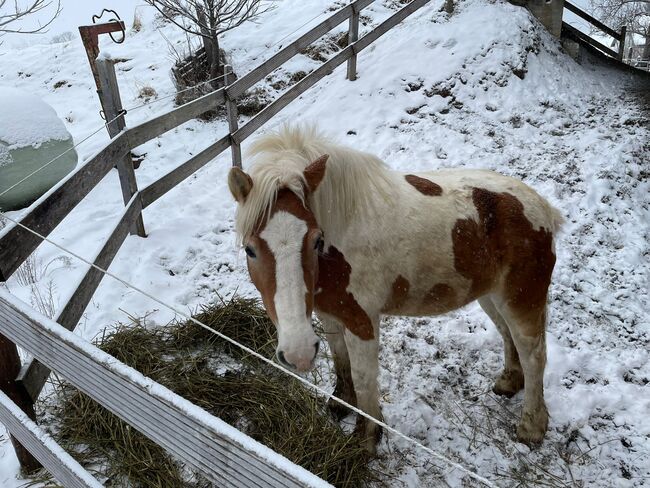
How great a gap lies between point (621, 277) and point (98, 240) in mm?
5409

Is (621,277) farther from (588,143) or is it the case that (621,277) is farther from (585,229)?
(588,143)

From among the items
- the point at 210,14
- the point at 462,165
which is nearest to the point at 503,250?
the point at 462,165

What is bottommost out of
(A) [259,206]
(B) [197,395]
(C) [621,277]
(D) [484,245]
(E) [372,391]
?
(C) [621,277]

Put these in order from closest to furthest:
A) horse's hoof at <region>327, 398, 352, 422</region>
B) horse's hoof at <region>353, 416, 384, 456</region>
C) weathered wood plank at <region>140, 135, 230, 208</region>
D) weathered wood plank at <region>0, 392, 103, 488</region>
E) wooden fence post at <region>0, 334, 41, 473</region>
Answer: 1. weathered wood plank at <region>0, 392, 103, 488</region>
2. wooden fence post at <region>0, 334, 41, 473</region>
3. horse's hoof at <region>353, 416, 384, 456</region>
4. horse's hoof at <region>327, 398, 352, 422</region>
5. weathered wood plank at <region>140, 135, 230, 208</region>

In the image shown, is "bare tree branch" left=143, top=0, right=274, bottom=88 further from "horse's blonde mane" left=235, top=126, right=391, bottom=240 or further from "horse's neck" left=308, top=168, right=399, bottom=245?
"horse's neck" left=308, top=168, right=399, bottom=245

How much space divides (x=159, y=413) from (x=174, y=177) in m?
4.40

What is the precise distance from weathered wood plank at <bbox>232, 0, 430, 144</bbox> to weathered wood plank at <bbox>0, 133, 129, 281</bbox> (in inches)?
86.2

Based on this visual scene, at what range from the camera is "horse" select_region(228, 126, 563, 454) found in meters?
2.04

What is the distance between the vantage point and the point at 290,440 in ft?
9.23

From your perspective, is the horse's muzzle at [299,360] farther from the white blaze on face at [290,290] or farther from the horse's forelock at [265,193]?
the horse's forelock at [265,193]

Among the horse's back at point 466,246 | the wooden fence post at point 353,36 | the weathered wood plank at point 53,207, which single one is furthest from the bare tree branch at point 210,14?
the horse's back at point 466,246

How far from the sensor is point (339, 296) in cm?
254

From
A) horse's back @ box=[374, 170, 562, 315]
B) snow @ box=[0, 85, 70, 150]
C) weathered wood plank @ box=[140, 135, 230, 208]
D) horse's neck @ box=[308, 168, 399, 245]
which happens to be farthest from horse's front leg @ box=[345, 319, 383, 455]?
snow @ box=[0, 85, 70, 150]

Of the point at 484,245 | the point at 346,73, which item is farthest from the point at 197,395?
the point at 346,73
